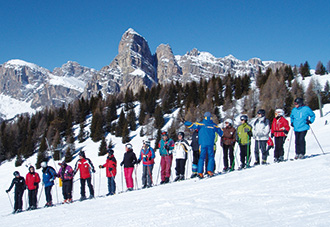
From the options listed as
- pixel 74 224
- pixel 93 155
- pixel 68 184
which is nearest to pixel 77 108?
pixel 93 155

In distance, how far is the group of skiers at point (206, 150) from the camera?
8.08 metres

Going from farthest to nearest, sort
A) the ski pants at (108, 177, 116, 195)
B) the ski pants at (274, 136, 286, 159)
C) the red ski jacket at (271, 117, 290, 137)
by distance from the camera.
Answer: the ski pants at (108, 177, 116, 195) < the ski pants at (274, 136, 286, 159) < the red ski jacket at (271, 117, 290, 137)

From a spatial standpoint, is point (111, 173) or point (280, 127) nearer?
point (280, 127)

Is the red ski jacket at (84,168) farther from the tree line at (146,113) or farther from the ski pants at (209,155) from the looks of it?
the tree line at (146,113)

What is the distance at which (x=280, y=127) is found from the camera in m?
8.72

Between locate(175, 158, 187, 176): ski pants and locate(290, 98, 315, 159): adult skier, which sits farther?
locate(175, 158, 187, 176): ski pants

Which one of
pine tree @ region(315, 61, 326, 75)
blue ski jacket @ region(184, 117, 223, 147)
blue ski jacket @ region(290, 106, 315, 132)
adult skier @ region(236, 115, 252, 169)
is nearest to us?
blue ski jacket @ region(184, 117, 223, 147)

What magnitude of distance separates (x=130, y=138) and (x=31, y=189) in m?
44.5

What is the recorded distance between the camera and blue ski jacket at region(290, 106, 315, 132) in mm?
8203

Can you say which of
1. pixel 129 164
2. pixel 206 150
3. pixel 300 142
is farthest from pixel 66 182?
pixel 300 142

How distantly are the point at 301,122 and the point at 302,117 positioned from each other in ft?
0.52

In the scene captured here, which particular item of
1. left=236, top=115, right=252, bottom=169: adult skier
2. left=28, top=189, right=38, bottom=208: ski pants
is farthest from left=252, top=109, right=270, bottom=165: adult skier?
left=28, top=189, right=38, bottom=208: ski pants

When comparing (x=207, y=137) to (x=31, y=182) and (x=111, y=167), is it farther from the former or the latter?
(x=31, y=182)

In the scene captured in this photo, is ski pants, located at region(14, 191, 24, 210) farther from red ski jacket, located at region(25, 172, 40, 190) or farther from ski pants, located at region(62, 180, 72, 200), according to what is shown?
ski pants, located at region(62, 180, 72, 200)
